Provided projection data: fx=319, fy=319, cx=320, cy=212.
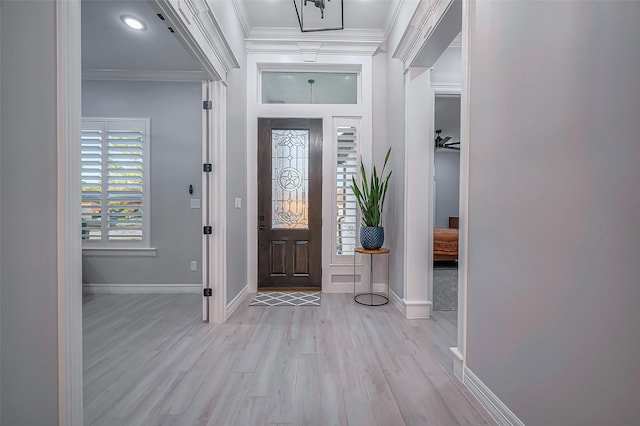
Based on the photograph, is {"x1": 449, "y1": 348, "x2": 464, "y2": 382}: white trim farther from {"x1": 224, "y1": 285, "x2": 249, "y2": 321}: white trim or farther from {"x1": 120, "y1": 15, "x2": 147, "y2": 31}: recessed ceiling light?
{"x1": 120, "y1": 15, "x2": 147, "y2": 31}: recessed ceiling light

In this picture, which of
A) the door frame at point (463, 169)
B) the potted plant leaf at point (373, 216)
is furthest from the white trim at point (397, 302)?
the door frame at point (463, 169)

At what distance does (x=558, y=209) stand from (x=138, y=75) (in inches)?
163

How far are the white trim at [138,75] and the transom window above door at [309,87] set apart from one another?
2.87ft

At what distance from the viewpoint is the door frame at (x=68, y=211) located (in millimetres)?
1119

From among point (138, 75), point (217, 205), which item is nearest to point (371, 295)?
point (217, 205)

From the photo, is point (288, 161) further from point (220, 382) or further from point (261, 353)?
point (220, 382)

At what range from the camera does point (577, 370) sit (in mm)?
1077

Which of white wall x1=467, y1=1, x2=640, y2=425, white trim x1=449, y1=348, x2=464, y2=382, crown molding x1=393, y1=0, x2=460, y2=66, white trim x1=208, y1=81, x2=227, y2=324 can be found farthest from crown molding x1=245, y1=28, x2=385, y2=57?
white trim x1=449, y1=348, x2=464, y2=382

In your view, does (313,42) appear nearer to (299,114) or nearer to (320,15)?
(320,15)

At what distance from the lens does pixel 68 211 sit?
1.15 meters

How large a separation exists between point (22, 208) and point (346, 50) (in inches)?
142

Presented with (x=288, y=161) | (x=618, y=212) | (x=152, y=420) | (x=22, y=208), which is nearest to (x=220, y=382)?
(x=152, y=420)

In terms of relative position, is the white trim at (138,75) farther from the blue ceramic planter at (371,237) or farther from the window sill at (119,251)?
the blue ceramic planter at (371,237)

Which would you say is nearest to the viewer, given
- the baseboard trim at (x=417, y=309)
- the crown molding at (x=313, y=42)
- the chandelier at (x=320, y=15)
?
the baseboard trim at (x=417, y=309)
